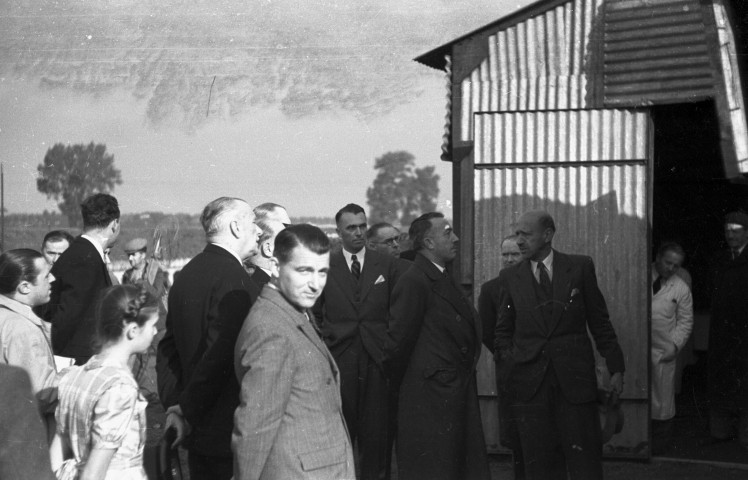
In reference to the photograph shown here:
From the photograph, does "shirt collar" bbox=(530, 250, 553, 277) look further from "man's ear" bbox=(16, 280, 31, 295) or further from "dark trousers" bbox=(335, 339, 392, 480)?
"man's ear" bbox=(16, 280, 31, 295)

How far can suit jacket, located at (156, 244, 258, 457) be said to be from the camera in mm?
3662

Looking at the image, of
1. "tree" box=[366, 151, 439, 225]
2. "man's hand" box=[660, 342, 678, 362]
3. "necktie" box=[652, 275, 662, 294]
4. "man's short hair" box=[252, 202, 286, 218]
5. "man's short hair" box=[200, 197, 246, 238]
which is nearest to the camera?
"man's short hair" box=[200, 197, 246, 238]

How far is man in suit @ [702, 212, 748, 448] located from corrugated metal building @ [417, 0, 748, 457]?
126 centimetres

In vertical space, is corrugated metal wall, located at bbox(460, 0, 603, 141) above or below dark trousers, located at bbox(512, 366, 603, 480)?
above

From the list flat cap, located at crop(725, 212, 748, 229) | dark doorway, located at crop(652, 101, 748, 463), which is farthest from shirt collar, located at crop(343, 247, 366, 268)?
dark doorway, located at crop(652, 101, 748, 463)

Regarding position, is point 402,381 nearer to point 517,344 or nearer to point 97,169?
point 517,344

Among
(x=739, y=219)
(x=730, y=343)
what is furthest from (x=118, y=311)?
(x=739, y=219)

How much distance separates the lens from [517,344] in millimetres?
5453

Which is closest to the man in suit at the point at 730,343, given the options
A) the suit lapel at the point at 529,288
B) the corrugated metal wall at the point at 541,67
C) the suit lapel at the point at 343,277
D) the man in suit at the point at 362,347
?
the corrugated metal wall at the point at 541,67

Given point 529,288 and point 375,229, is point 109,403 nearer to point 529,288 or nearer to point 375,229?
point 529,288

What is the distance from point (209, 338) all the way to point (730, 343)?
5640mm

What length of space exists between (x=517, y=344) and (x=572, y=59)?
2.60 metres

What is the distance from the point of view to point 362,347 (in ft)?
20.3

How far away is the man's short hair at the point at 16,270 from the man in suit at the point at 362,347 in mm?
2402
